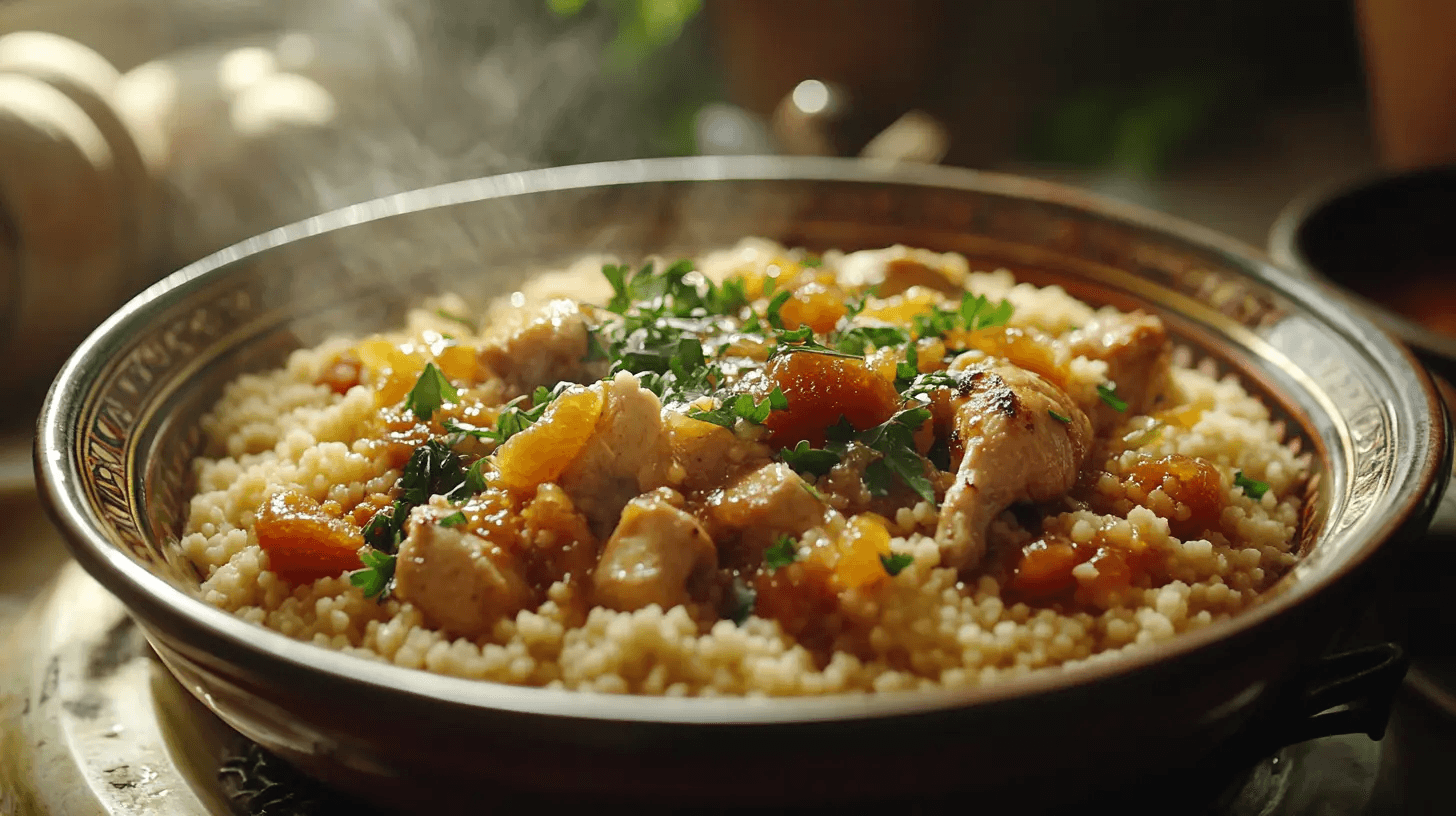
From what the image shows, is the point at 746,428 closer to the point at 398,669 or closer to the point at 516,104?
the point at 398,669

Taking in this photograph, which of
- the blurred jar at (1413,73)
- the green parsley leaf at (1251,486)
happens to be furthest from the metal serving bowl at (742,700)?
the blurred jar at (1413,73)

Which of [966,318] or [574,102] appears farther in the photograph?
[574,102]

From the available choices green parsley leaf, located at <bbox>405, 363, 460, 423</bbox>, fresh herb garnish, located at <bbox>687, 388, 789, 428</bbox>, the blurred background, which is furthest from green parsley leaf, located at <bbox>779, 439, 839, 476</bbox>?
the blurred background

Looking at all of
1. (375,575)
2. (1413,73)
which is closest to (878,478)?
(375,575)

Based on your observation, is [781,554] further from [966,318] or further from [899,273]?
[899,273]

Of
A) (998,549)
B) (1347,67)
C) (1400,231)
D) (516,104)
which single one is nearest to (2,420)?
(516,104)

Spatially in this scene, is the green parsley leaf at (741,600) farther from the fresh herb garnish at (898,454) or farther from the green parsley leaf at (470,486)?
the green parsley leaf at (470,486)
